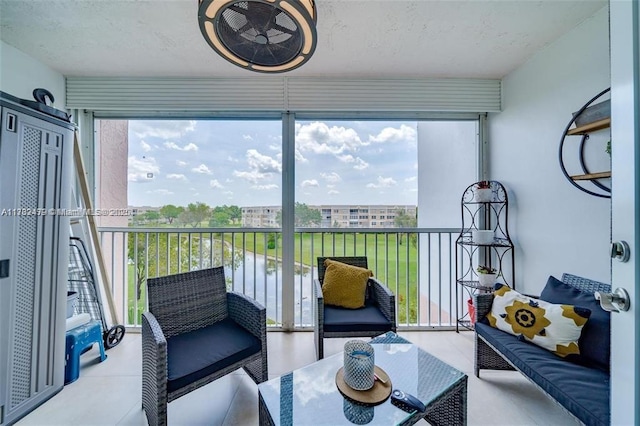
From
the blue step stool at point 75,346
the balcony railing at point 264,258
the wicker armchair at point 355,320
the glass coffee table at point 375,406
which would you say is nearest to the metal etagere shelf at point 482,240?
the balcony railing at point 264,258

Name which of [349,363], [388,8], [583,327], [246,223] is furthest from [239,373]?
[388,8]

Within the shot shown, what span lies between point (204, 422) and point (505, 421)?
1791mm

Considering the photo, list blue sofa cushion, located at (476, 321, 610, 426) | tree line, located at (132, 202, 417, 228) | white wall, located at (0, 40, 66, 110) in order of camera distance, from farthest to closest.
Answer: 1. tree line, located at (132, 202, 417, 228)
2. white wall, located at (0, 40, 66, 110)
3. blue sofa cushion, located at (476, 321, 610, 426)

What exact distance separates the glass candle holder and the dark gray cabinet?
1.98m

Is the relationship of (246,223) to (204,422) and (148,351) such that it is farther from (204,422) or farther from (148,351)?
(204,422)

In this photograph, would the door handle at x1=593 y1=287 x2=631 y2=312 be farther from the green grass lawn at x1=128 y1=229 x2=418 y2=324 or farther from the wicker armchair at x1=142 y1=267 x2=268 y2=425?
the green grass lawn at x1=128 y1=229 x2=418 y2=324

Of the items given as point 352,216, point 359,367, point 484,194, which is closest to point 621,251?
point 359,367

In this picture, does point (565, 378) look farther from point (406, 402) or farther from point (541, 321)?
point (406, 402)

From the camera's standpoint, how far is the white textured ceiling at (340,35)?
65.9 inches

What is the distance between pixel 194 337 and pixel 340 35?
7.91ft

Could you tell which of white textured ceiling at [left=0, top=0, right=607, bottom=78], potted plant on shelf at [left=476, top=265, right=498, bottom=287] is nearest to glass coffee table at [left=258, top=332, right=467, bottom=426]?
potted plant on shelf at [left=476, top=265, right=498, bottom=287]

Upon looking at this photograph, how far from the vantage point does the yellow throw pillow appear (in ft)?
7.04

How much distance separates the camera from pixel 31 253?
1.55 meters

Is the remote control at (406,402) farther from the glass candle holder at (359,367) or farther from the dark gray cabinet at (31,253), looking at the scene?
the dark gray cabinet at (31,253)
